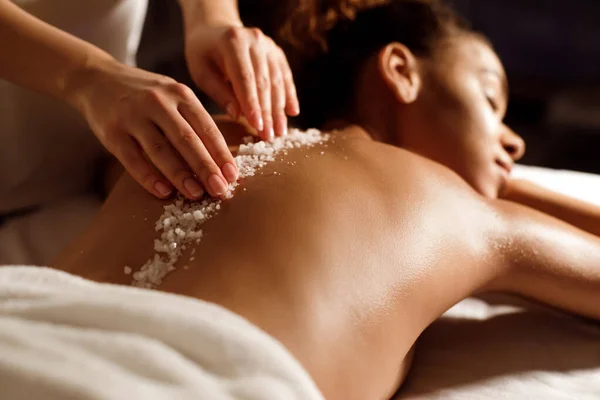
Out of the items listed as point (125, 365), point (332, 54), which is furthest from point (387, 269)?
point (332, 54)

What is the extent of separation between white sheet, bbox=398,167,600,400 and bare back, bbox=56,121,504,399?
7 centimetres

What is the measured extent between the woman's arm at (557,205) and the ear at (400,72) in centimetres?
21

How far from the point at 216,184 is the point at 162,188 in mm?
64

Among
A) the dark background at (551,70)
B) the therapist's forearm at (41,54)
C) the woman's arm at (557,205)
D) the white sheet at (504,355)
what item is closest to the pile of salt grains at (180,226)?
the therapist's forearm at (41,54)

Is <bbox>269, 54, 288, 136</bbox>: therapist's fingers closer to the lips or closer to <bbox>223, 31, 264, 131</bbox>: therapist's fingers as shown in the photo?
<bbox>223, 31, 264, 131</bbox>: therapist's fingers

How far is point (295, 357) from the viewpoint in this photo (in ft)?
2.02

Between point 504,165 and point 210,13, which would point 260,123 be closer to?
point 210,13

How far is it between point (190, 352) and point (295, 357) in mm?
113

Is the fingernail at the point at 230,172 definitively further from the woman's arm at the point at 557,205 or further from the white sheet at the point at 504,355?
the woman's arm at the point at 557,205

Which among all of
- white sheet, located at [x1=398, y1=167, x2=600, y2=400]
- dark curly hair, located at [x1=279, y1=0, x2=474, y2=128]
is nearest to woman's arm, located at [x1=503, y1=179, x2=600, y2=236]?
white sheet, located at [x1=398, y1=167, x2=600, y2=400]

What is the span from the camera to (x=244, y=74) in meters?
0.80

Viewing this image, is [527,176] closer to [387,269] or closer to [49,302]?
[387,269]

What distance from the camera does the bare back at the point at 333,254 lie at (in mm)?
637

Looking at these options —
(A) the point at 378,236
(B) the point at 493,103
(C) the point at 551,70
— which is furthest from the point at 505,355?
(C) the point at 551,70
